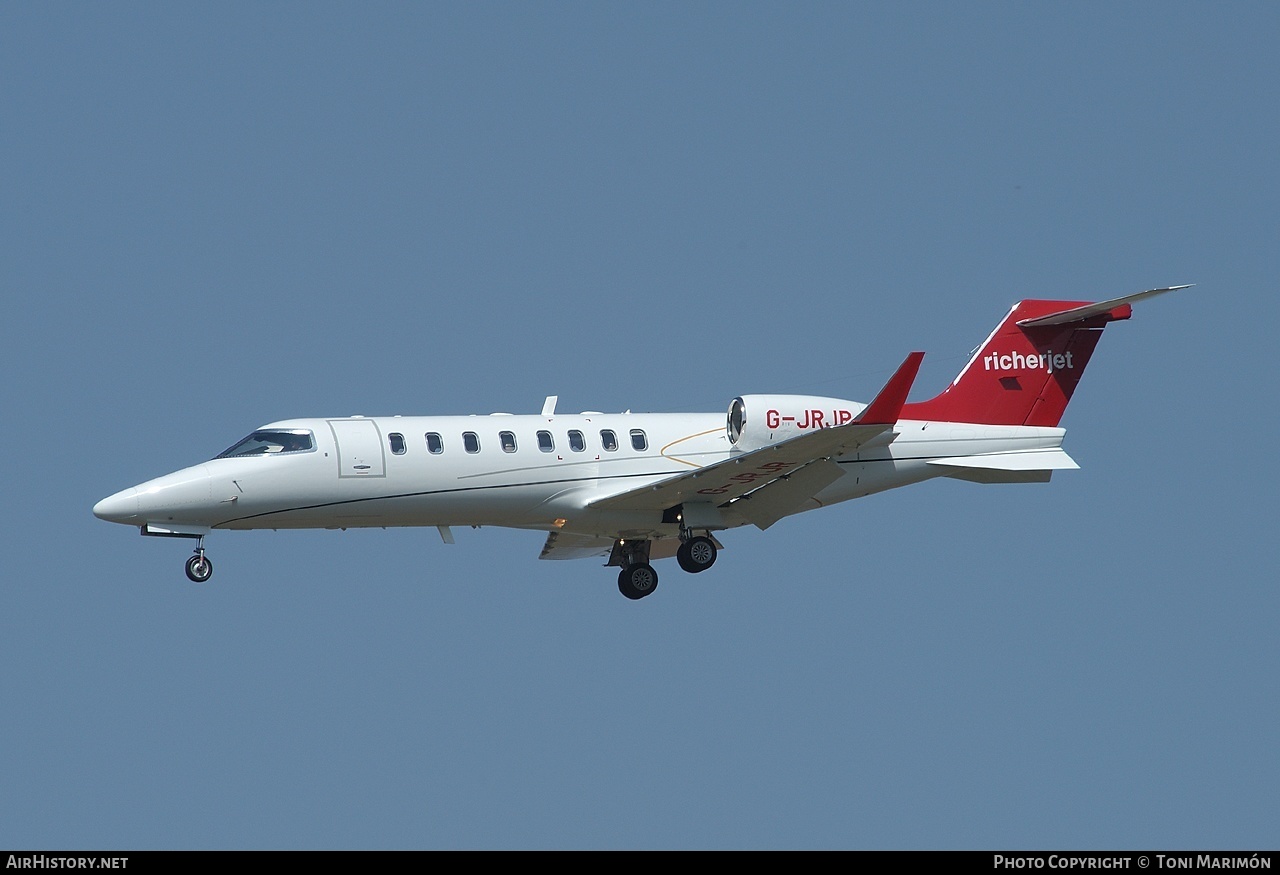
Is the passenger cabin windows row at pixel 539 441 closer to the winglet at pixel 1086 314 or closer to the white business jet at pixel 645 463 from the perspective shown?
the white business jet at pixel 645 463

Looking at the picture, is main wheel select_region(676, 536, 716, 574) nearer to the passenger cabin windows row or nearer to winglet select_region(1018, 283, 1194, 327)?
the passenger cabin windows row

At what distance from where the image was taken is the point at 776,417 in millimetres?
29453

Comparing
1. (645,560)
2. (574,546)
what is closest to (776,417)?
(645,560)

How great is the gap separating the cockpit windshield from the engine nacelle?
264 inches

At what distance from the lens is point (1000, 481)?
30922mm

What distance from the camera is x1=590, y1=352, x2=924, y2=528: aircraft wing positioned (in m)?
26.5

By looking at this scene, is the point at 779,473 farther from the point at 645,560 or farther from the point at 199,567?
the point at 199,567

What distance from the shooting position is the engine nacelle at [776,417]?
29.3 m

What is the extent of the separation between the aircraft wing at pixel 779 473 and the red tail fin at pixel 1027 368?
2.71 metres

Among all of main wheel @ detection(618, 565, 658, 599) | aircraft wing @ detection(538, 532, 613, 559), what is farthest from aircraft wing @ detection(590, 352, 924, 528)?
aircraft wing @ detection(538, 532, 613, 559)

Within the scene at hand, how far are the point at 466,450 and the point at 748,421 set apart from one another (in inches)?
Result: 177

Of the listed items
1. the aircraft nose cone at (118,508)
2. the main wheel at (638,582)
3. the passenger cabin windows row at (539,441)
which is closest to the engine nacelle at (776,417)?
the passenger cabin windows row at (539,441)

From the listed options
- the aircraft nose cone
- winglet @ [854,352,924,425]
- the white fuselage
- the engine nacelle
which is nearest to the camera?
winglet @ [854,352,924,425]
